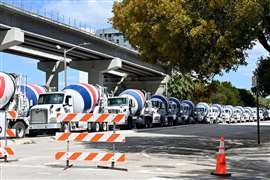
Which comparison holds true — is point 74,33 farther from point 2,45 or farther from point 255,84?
point 255,84

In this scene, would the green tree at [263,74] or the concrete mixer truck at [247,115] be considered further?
the concrete mixer truck at [247,115]

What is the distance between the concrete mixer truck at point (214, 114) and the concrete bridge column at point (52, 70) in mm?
24311

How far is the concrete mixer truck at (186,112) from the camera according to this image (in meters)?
62.7

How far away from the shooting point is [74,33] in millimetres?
65812

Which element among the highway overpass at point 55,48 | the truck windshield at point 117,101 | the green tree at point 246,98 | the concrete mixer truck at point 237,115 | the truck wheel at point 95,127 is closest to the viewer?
the truck wheel at point 95,127

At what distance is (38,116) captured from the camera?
33.7m

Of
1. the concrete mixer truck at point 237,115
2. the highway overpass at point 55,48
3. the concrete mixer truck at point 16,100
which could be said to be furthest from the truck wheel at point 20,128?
Result: the concrete mixer truck at point 237,115

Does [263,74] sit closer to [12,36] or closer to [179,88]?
[12,36]

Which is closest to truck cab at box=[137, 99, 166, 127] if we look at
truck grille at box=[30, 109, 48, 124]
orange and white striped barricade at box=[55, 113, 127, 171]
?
truck grille at box=[30, 109, 48, 124]

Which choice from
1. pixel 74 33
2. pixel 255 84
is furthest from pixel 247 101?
pixel 255 84

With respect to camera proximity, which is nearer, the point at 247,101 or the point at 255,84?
the point at 255,84

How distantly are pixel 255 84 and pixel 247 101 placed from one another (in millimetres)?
123164

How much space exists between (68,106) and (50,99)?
4.20 feet

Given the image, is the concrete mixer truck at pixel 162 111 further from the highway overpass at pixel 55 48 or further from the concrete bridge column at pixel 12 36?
the concrete bridge column at pixel 12 36
